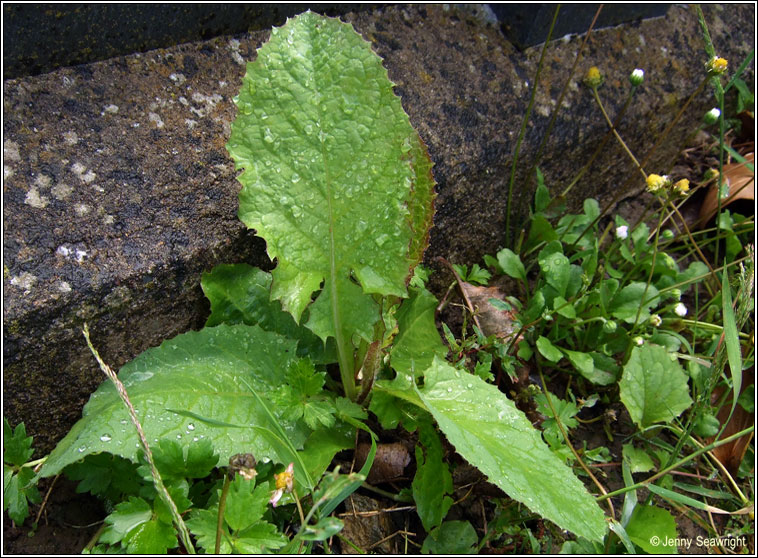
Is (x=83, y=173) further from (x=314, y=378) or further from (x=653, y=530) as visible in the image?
(x=653, y=530)

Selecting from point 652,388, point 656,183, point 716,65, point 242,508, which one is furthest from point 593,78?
point 242,508

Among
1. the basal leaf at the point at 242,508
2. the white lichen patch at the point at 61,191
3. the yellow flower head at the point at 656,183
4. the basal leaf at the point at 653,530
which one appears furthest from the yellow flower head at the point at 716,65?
the white lichen patch at the point at 61,191

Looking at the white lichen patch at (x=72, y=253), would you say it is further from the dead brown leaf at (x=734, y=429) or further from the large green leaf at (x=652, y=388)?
the dead brown leaf at (x=734, y=429)

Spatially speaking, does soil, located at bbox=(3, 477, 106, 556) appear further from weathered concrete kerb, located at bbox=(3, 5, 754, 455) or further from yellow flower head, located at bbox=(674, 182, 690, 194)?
yellow flower head, located at bbox=(674, 182, 690, 194)

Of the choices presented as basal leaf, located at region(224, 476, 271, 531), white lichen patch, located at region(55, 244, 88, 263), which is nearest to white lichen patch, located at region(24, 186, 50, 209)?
white lichen patch, located at region(55, 244, 88, 263)

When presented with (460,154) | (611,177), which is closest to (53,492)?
(460,154)

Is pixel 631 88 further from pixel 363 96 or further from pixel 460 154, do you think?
pixel 363 96
